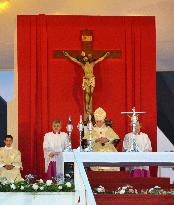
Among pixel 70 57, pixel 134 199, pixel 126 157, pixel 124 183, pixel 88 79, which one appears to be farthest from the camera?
pixel 70 57

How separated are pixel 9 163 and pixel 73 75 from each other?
8.90ft

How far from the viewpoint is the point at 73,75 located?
44.4 ft

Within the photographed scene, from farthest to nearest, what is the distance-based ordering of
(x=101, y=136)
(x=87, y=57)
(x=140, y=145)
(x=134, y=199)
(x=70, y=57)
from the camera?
(x=70, y=57) < (x=87, y=57) < (x=140, y=145) < (x=101, y=136) < (x=134, y=199)

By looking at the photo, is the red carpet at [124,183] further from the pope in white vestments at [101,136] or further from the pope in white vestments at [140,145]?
the pope in white vestments at [140,145]

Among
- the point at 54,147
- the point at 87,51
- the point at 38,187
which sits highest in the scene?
the point at 87,51

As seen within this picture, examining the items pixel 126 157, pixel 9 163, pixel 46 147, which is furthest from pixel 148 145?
pixel 126 157

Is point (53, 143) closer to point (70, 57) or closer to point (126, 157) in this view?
point (70, 57)

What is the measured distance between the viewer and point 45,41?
529 inches

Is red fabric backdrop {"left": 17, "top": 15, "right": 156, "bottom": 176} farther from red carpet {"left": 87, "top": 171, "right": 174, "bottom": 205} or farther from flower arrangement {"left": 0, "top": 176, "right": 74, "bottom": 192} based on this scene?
flower arrangement {"left": 0, "top": 176, "right": 74, "bottom": 192}

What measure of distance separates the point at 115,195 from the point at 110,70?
694cm

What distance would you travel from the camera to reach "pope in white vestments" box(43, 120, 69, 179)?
12070 mm

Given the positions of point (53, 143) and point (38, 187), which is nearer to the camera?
point (38, 187)

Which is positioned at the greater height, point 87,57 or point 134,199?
point 87,57

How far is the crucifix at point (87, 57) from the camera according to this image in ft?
42.5
